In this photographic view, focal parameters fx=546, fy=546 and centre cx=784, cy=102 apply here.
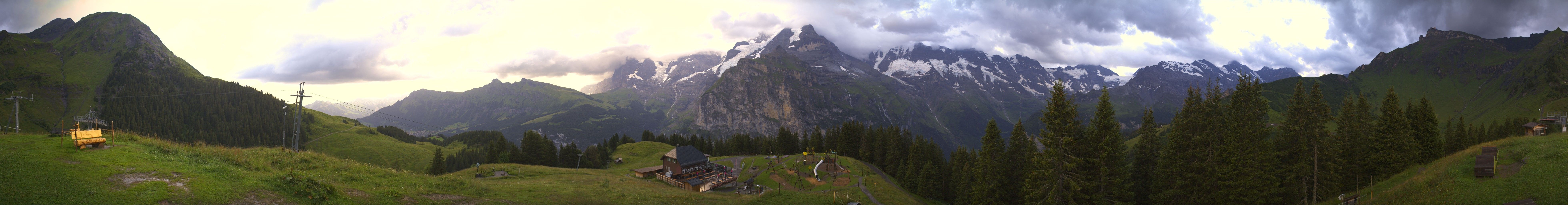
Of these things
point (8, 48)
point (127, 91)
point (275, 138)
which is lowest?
point (275, 138)

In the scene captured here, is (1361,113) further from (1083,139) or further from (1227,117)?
(1083,139)

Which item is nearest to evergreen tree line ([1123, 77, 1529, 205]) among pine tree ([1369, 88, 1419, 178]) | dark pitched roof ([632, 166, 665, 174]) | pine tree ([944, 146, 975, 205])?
pine tree ([1369, 88, 1419, 178])

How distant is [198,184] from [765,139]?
347 feet

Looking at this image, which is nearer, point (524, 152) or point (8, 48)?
point (524, 152)

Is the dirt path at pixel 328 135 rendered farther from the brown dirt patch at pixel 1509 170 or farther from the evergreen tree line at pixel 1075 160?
the brown dirt patch at pixel 1509 170

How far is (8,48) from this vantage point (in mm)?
162375

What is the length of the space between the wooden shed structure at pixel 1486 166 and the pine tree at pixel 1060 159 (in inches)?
812

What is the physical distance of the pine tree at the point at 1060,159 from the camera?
36.6 metres

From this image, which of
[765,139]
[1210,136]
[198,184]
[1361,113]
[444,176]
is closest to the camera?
[198,184]

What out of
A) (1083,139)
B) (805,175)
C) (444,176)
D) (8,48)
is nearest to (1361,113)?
(1083,139)

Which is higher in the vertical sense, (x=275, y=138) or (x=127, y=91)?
(x=127, y=91)

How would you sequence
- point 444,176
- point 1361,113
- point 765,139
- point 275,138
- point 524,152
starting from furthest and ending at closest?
point 275,138
point 765,139
point 524,152
point 1361,113
point 444,176

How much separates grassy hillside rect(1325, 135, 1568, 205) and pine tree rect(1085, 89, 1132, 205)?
14.0 m

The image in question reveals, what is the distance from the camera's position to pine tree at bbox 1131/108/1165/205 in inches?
2046
